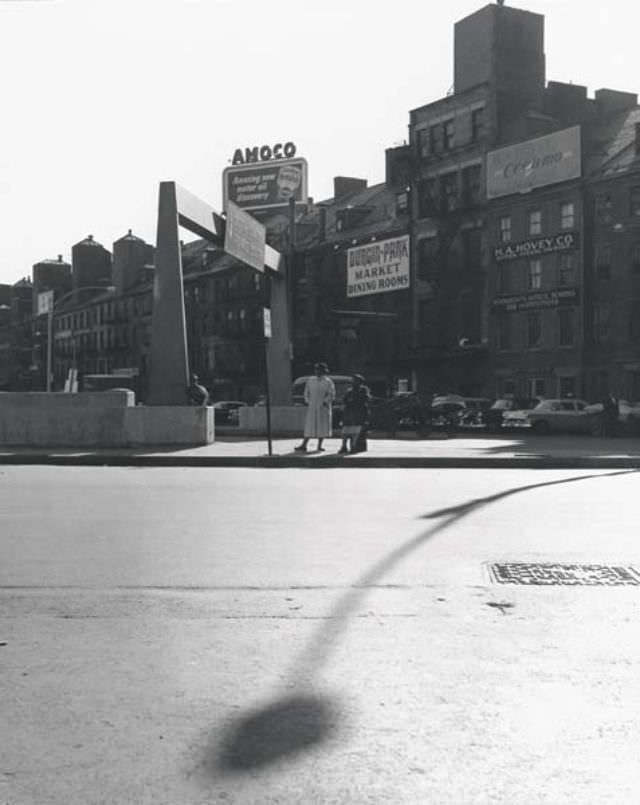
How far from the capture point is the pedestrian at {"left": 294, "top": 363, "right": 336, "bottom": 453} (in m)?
19.0

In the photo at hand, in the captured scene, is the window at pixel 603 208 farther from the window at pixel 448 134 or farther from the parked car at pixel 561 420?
the parked car at pixel 561 420

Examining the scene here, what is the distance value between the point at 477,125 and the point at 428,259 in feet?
25.3

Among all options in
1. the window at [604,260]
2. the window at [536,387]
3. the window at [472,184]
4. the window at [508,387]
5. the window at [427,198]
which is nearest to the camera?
the window at [604,260]

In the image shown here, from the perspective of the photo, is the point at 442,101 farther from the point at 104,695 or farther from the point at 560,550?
the point at 104,695

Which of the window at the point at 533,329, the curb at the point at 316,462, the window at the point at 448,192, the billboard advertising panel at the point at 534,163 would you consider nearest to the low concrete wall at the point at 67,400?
the curb at the point at 316,462

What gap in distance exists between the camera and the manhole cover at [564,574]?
6.57 m

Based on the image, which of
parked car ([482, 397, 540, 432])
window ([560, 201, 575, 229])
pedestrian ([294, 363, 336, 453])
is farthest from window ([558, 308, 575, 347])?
pedestrian ([294, 363, 336, 453])

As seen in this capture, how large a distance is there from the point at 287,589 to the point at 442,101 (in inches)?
2140

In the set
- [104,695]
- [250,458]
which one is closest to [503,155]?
[250,458]

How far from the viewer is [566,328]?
159 feet

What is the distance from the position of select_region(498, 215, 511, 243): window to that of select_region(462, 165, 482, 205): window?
7.86 feet

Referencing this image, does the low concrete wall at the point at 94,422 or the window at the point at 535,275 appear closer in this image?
the low concrete wall at the point at 94,422

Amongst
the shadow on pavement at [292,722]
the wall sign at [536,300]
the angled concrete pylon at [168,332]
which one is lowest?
the shadow on pavement at [292,722]

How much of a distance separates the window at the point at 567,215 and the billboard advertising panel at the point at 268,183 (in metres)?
20.1
